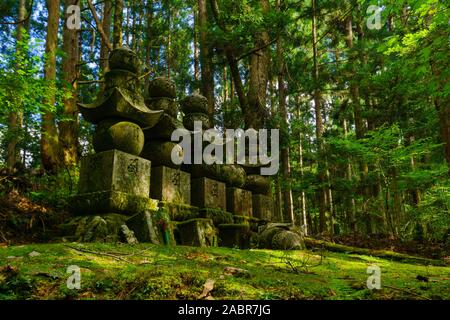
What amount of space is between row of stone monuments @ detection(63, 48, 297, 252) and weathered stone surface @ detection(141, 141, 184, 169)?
0.7 inches

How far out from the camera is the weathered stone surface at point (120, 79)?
5.62 metres

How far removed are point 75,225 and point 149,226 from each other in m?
1.05

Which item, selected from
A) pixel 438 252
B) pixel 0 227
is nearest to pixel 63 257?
pixel 0 227

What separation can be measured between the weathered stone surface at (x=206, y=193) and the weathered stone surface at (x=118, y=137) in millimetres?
1590

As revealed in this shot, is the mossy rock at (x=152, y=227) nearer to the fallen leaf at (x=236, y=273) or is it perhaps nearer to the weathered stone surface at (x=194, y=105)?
the fallen leaf at (x=236, y=273)

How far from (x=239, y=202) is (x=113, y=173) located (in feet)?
11.0

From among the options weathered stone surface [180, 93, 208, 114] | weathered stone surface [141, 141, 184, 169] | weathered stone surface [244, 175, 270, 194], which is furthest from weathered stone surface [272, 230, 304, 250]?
weathered stone surface [180, 93, 208, 114]

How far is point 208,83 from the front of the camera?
1174 cm

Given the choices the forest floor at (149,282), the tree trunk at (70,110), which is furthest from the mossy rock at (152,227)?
the tree trunk at (70,110)

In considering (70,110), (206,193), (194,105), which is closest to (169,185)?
(206,193)

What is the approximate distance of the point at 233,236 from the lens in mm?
6328

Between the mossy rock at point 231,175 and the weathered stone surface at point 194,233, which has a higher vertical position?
the mossy rock at point 231,175

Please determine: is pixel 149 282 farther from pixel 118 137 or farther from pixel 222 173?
pixel 222 173
